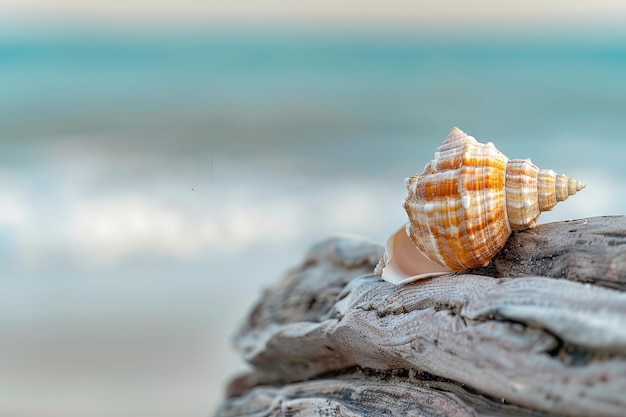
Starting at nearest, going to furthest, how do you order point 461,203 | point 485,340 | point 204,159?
1. point 485,340
2. point 461,203
3. point 204,159

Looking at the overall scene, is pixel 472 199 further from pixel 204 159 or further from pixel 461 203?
Answer: pixel 204 159

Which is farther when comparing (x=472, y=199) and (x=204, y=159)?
(x=204, y=159)

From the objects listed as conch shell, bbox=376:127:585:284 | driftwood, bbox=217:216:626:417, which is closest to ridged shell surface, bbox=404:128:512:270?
conch shell, bbox=376:127:585:284

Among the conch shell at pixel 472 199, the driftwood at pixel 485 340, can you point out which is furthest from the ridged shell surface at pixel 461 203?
the driftwood at pixel 485 340

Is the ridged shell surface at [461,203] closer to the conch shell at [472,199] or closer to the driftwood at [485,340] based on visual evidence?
the conch shell at [472,199]

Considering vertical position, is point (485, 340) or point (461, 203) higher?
point (461, 203)

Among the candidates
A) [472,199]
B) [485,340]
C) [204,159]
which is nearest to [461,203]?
[472,199]
